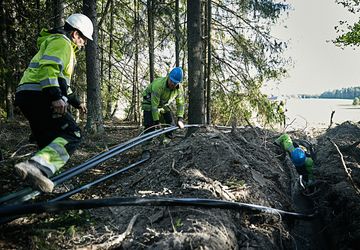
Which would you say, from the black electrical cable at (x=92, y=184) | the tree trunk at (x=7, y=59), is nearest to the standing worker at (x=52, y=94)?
the black electrical cable at (x=92, y=184)

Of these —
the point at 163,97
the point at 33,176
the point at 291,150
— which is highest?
the point at 163,97

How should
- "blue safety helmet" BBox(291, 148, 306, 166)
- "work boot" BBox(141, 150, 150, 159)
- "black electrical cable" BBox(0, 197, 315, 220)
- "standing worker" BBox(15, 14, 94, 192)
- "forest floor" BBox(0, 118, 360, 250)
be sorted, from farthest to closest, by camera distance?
"blue safety helmet" BBox(291, 148, 306, 166), "work boot" BBox(141, 150, 150, 159), "standing worker" BBox(15, 14, 94, 192), "forest floor" BBox(0, 118, 360, 250), "black electrical cable" BBox(0, 197, 315, 220)

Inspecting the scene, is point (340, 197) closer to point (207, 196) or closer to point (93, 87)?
point (207, 196)

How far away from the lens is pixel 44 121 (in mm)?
3945

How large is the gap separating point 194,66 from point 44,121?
19.0ft

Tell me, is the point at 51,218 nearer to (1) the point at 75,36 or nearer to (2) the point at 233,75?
(1) the point at 75,36

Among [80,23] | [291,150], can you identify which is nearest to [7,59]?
[80,23]

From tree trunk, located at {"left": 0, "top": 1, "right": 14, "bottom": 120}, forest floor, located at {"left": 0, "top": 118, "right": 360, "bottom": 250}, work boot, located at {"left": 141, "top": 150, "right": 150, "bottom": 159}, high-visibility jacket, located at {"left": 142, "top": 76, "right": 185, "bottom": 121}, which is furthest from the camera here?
tree trunk, located at {"left": 0, "top": 1, "right": 14, "bottom": 120}

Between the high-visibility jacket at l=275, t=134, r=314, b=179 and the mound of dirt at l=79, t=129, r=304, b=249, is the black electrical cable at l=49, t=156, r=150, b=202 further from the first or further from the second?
the high-visibility jacket at l=275, t=134, r=314, b=179

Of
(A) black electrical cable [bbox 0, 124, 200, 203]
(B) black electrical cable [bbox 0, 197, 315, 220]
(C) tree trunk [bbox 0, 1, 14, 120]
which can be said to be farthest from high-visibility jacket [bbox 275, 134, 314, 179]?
(C) tree trunk [bbox 0, 1, 14, 120]

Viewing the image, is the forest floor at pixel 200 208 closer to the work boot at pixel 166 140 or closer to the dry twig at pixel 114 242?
the dry twig at pixel 114 242

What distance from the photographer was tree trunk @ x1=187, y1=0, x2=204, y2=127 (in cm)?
916

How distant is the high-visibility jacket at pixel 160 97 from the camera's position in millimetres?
7254

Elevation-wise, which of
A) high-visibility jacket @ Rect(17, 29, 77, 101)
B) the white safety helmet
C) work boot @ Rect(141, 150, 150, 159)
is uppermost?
the white safety helmet
